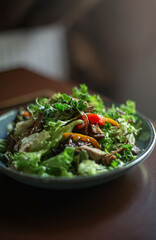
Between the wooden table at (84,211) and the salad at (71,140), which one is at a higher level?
the salad at (71,140)

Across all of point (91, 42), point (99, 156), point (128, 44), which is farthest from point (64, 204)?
point (91, 42)

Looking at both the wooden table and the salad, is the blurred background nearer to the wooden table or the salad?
the salad

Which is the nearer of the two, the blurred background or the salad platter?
the salad platter

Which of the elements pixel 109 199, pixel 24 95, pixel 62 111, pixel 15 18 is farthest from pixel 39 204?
pixel 15 18

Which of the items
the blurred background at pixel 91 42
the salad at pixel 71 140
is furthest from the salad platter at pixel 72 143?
the blurred background at pixel 91 42

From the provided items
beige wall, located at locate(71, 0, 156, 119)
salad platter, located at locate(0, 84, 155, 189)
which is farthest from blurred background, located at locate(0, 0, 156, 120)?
salad platter, located at locate(0, 84, 155, 189)

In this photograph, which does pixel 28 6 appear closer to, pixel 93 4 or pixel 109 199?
pixel 93 4

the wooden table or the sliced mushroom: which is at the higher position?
the sliced mushroom

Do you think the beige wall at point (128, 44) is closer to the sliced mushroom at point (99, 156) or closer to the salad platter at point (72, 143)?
the salad platter at point (72, 143)
